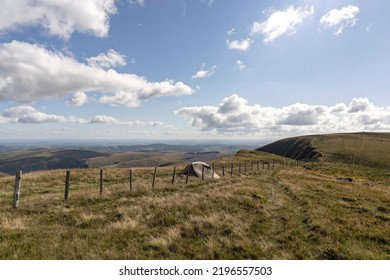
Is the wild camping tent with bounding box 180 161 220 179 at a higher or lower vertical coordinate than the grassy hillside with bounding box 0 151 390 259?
lower

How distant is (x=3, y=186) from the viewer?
87.1ft

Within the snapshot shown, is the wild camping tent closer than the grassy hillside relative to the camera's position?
No

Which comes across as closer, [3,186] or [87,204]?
[87,204]

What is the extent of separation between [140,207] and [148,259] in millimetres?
6830

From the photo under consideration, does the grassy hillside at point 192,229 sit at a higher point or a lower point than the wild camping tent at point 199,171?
higher

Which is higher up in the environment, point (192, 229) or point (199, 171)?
point (192, 229)

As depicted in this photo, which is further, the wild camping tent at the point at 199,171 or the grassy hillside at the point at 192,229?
the wild camping tent at the point at 199,171

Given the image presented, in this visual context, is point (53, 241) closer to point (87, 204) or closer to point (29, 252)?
point (29, 252)

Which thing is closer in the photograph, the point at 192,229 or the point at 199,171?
the point at 192,229
